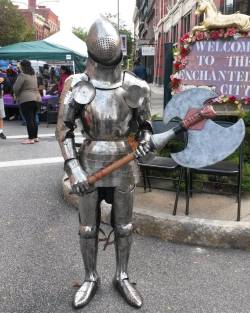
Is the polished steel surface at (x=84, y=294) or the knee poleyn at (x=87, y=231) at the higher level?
the knee poleyn at (x=87, y=231)

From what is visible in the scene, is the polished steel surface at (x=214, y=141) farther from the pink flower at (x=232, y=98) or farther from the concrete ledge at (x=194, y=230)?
the pink flower at (x=232, y=98)

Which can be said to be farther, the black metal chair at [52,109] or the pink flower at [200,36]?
the black metal chair at [52,109]

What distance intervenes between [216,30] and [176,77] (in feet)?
2.57

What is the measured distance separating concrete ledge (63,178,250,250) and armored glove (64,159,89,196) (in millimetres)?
1512

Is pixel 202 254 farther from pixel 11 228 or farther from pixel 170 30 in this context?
pixel 170 30

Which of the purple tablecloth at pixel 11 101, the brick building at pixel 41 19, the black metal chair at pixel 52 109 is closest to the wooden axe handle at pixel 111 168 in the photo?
the black metal chair at pixel 52 109

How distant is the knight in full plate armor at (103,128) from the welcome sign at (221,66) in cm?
290

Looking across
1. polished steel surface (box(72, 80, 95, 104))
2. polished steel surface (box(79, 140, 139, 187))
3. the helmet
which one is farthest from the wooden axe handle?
the helmet

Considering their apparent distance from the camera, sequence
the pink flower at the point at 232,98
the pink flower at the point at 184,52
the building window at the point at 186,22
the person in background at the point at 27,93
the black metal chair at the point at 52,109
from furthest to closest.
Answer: the building window at the point at 186,22 → the black metal chair at the point at 52,109 → the person in background at the point at 27,93 → the pink flower at the point at 184,52 → the pink flower at the point at 232,98

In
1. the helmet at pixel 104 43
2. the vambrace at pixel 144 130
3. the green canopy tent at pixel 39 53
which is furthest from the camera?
the green canopy tent at pixel 39 53

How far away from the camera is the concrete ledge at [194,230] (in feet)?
12.5

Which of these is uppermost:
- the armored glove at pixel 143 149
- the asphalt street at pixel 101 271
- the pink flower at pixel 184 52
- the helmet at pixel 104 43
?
the helmet at pixel 104 43

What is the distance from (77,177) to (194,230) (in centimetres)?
167

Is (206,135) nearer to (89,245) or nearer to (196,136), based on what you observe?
(196,136)
